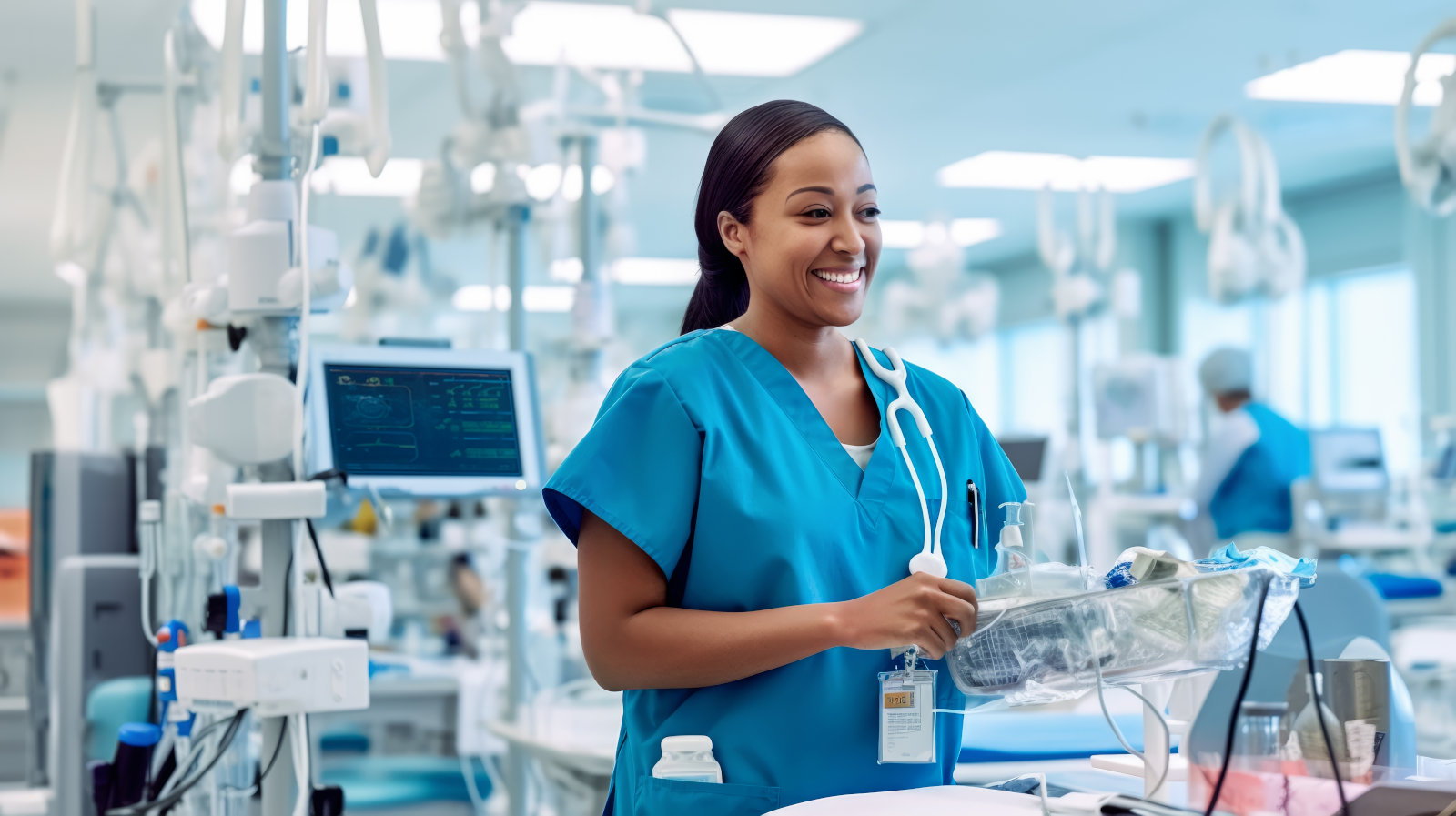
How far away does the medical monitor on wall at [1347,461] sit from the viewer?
5801mm

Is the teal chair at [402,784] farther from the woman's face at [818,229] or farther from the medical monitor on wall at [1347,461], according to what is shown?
the medical monitor on wall at [1347,461]

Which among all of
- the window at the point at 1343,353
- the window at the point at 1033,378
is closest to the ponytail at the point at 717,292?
the window at the point at 1343,353

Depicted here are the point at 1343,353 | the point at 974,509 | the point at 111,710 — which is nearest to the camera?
the point at 974,509

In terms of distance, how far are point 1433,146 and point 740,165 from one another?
2.95 meters

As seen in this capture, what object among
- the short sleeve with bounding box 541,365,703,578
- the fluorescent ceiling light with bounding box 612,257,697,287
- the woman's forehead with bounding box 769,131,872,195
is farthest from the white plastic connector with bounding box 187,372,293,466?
the fluorescent ceiling light with bounding box 612,257,697,287

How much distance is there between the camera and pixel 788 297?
1.55 m

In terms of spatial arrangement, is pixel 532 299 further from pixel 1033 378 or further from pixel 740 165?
pixel 740 165

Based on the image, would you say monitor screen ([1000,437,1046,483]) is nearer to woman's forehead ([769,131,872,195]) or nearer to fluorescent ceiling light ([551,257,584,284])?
fluorescent ceiling light ([551,257,584,284])

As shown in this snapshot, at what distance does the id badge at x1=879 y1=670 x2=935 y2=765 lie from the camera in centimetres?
145

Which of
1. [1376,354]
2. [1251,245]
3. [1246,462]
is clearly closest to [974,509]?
[1251,245]

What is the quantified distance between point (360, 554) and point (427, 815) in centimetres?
86

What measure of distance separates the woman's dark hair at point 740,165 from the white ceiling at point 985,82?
126 inches

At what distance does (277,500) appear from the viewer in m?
1.74

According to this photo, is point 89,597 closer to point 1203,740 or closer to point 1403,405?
point 1203,740
